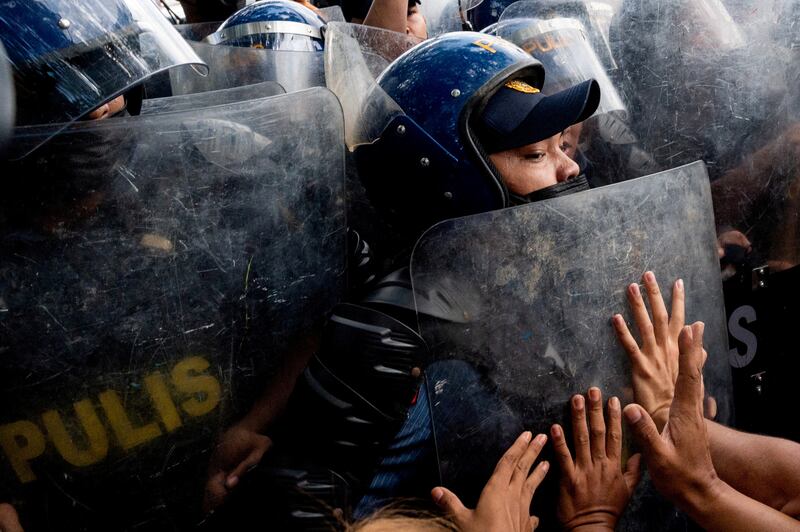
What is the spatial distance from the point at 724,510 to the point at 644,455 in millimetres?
193

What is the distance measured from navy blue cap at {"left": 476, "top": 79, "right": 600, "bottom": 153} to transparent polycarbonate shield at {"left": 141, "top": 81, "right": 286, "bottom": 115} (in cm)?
54

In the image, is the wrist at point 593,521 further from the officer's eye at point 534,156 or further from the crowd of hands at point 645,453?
the officer's eye at point 534,156

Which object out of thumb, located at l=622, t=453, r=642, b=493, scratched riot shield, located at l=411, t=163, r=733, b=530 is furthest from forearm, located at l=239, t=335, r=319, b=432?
thumb, located at l=622, t=453, r=642, b=493

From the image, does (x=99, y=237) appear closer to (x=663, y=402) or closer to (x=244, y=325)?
(x=244, y=325)

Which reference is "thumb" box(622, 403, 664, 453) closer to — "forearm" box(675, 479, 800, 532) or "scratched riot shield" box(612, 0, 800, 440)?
"forearm" box(675, 479, 800, 532)

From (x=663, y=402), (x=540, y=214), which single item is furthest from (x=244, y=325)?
(x=663, y=402)

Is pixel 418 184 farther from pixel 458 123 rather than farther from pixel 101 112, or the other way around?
pixel 101 112

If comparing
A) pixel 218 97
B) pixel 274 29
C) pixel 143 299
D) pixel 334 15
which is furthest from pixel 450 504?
pixel 334 15

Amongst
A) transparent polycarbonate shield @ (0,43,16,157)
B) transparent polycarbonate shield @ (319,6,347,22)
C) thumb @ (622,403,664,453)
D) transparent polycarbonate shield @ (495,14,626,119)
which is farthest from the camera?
transparent polycarbonate shield @ (319,6,347,22)

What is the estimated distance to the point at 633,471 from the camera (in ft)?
4.40

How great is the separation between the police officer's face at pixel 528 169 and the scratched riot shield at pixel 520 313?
0.26 meters

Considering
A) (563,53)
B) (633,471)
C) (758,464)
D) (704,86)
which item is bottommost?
(758,464)

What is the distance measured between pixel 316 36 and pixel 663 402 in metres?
1.86

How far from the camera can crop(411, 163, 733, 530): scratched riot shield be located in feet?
3.99
